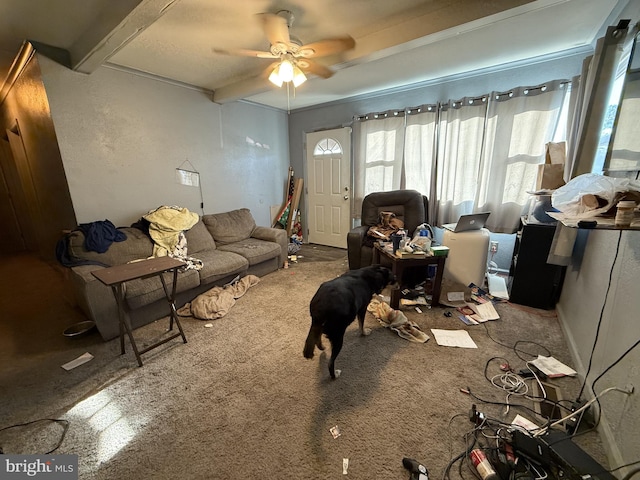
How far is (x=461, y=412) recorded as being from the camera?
1429mm

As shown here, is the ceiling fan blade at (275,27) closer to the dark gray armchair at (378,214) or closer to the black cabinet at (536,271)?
the dark gray armchair at (378,214)

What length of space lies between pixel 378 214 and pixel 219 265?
83.6 inches

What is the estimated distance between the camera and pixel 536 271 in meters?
2.43

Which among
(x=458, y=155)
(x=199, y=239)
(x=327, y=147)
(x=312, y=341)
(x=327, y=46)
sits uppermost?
(x=327, y=46)

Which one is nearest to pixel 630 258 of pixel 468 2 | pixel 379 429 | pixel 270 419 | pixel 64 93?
A: pixel 379 429

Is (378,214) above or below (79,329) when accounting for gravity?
above

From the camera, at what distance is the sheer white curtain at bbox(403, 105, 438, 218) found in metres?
3.42

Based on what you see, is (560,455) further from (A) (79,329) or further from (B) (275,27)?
(A) (79,329)

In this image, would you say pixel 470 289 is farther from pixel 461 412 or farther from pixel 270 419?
pixel 270 419

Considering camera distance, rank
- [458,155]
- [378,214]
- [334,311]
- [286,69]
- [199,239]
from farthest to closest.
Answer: [378,214]
[458,155]
[199,239]
[286,69]
[334,311]

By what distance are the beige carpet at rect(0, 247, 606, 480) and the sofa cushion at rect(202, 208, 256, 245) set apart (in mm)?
1405

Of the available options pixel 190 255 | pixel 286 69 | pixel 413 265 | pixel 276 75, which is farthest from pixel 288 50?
pixel 190 255

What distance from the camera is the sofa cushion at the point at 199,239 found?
3.07 m

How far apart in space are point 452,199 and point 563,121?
128 centimetres
